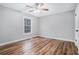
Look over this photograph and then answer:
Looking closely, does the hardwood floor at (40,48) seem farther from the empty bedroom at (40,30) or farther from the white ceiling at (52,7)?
the white ceiling at (52,7)

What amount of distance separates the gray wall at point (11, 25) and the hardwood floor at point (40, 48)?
0.46 feet

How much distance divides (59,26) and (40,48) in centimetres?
61

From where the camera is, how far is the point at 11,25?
5.72 ft

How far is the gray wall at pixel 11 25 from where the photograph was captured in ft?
5.50

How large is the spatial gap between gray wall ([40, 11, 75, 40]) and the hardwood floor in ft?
0.45

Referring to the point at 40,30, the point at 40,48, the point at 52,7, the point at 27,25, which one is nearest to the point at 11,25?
the point at 27,25

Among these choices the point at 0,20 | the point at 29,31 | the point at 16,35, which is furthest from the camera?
the point at 29,31

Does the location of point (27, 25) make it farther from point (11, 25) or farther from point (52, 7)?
point (52, 7)

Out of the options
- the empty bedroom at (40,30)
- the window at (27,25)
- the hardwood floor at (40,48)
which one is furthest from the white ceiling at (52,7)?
the hardwood floor at (40,48)
